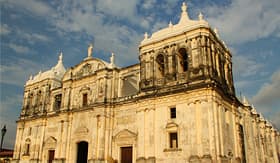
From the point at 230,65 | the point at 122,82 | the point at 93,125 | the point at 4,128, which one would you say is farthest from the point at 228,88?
the point at 4,128

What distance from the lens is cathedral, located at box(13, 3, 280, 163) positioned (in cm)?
1941

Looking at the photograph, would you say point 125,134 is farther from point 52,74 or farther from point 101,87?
point 52,74

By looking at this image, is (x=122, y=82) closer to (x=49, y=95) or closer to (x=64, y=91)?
(x=64, y=91)

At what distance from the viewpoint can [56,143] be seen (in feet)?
92.3

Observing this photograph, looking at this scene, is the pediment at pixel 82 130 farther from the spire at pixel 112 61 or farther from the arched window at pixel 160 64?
the arched window at pixel 160 64

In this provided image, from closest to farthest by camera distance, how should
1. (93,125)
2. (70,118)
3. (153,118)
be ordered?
(153,118), (93,125), (70,118)

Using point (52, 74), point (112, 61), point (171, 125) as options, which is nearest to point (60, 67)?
point (52, 74)

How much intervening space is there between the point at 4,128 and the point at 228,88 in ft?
58.2

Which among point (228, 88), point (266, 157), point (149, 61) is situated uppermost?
point (149, 61)

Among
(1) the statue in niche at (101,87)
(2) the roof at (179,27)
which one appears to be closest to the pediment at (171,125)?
(2) the roof at (179,27)

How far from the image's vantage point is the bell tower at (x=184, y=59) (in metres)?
20.5

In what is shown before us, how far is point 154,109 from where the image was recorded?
21.6 metres

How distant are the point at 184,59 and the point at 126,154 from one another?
9.45 metres

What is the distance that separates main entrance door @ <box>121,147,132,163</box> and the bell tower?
17.4ft
